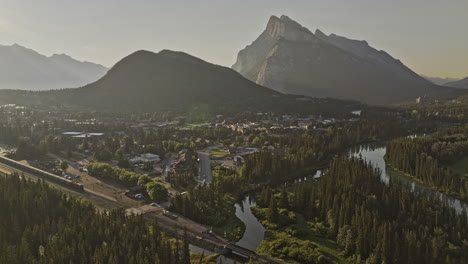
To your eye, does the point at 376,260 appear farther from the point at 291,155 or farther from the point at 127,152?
the point at 127,152

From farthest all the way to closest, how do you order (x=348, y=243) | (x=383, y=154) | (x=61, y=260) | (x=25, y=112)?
(x=25, y=112) < (x=383, y=154) < (x=348, y=243) < (x=61, y=260)

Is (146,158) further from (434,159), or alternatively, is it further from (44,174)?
(434,159)

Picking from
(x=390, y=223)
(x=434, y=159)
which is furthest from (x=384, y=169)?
(x=390, y=223)

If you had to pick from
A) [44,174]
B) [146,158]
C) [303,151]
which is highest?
[303,151]

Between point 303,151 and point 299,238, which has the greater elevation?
point 303,151

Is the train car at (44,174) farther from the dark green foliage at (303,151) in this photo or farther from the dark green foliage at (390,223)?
the dark green foliage at (390,223)

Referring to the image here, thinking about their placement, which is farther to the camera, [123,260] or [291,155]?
[291,155]

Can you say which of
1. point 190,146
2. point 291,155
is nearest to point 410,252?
point 291,155

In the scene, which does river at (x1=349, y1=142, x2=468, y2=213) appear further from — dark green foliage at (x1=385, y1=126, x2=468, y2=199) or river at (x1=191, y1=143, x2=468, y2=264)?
dark green foliage at (x1=385, y1=126, x2=468, y2=199)
